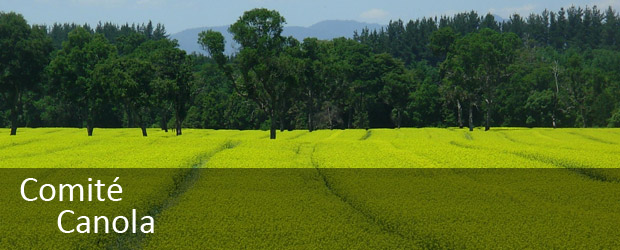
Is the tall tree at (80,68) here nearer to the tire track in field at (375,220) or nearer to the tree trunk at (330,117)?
the tree trunk at (330,117)

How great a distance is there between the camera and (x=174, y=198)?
2725 centimetres

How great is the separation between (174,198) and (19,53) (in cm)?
6808

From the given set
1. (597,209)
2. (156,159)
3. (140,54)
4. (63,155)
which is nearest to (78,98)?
(140,54)

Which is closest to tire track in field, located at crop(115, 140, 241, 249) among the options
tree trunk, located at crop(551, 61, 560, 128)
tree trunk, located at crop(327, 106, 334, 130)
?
tree trunk, located at crop(327, 106, 334, 130)

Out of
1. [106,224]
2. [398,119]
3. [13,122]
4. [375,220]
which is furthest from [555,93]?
[106,224]

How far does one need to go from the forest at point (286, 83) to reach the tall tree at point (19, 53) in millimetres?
149

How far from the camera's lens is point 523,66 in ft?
452

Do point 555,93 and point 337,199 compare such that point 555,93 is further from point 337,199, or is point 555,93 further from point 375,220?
point 375,220

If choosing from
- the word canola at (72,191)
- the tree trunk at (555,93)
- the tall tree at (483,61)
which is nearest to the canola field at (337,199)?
the word canola at (72,191)

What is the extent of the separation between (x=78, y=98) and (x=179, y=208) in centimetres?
7152

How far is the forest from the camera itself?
74.9 m

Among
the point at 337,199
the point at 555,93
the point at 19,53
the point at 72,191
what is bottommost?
the point at 337,199

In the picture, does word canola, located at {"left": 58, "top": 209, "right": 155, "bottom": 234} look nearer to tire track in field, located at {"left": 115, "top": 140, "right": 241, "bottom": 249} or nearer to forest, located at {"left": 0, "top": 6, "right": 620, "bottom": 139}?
tire track in field, located at {"left": 115, "top": 140, "right": 241, "bottom": 249}

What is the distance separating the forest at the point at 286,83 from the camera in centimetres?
7488
